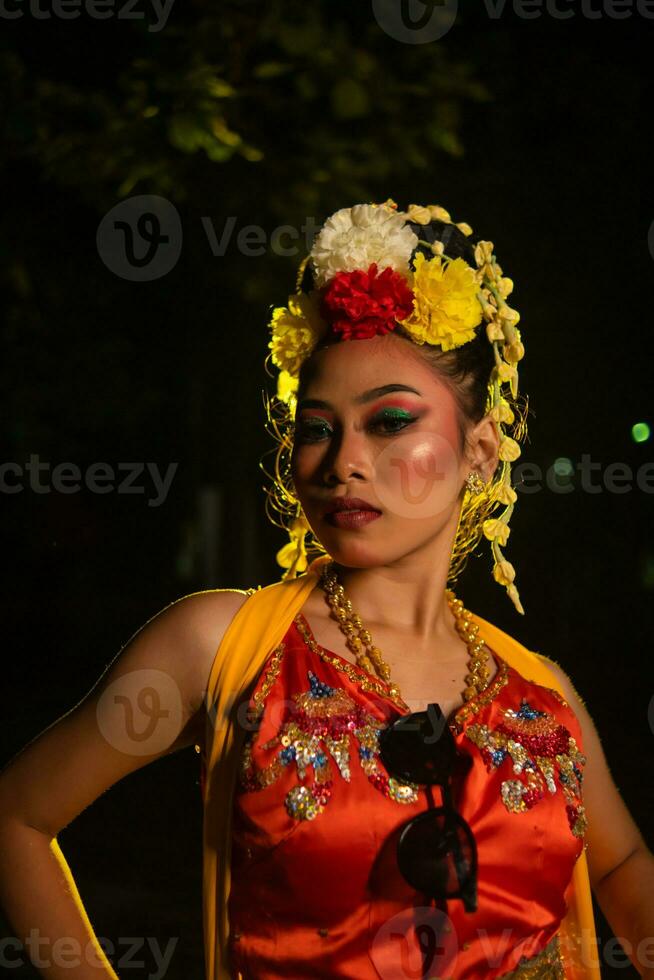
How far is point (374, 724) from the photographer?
1882 mm

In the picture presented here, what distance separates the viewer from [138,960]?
408cm

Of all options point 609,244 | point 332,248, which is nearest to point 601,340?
point 609,244

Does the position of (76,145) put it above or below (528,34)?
below

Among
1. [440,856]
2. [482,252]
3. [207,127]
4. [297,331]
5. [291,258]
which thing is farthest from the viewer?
[291,258]

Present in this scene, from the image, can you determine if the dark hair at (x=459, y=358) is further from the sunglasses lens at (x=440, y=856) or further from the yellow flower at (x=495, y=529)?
the sunglasses lens at (x=440, y=856)

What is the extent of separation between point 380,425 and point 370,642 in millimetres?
369

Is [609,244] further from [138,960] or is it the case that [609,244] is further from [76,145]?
[138,960]

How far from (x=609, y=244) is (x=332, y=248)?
4.04 meters

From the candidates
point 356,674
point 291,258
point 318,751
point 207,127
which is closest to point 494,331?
point 356,674

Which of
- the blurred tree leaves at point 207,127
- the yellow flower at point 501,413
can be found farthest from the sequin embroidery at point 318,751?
the blurred tree leaves at point 207,127

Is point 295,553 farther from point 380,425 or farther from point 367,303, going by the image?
point 367,303

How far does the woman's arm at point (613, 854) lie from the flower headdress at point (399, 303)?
13.4 inches

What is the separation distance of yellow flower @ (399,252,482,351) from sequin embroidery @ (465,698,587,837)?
25.3 inches

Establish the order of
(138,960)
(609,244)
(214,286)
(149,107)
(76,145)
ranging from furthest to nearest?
1. (214,286)
2. (609,244)
3. (76,145)
4. (149,107)
5. (138,960)
